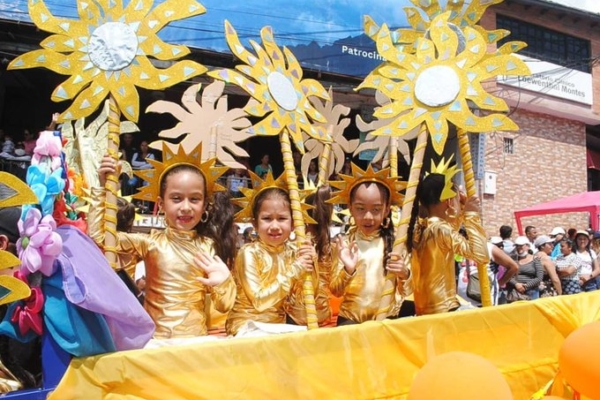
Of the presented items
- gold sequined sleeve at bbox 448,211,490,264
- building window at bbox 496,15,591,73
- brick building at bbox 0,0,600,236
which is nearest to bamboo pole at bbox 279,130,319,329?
gold sequined sleeve at bbox 448,211,490,264

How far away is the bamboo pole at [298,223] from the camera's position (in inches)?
110

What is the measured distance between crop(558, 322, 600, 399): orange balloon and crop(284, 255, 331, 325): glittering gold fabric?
50.7 inches

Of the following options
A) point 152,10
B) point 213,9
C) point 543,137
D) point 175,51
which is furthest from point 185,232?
point 543,137

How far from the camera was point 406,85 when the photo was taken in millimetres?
3098

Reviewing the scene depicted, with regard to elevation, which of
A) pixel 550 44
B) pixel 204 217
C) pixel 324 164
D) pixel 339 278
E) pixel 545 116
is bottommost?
pixel 339 278

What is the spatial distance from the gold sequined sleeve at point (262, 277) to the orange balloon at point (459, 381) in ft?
3.44

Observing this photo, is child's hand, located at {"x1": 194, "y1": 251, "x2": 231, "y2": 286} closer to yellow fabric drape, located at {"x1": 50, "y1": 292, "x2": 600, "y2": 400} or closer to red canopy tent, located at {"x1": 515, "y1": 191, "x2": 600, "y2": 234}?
yellow fabric drape, located at {"x1": 50, "y1": 292, "x2": 600, "y2": 400}

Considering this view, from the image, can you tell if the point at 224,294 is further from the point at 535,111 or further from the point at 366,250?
the point at 535,111

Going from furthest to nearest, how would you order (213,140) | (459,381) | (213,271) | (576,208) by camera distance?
(576,208) < (213,140) < (213,271) < (459,381)

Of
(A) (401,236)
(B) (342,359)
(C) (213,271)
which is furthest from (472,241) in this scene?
(C) (213,271)

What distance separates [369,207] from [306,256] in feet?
1.70

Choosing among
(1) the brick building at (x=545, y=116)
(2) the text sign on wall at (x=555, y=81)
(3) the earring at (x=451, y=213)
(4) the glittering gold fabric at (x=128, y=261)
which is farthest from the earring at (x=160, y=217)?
(2) the text sign on wall at (x=555, y=81)

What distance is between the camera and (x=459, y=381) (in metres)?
1.80

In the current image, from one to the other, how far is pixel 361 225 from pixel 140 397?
5.82ft
